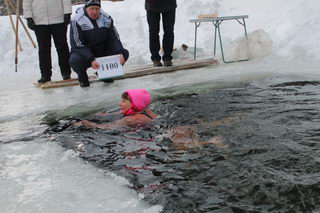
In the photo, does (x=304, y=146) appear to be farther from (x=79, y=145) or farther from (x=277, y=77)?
(x=277, y=77)

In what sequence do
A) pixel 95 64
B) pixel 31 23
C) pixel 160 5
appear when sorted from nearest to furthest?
pixel 95 64 → pixel 31 23 → pixel 160 5

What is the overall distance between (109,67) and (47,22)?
1.39 meters

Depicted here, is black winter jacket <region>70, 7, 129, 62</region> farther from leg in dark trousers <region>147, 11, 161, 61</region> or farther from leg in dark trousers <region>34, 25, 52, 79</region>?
leg in dark trousers <region>147, 11, 161, 61</region>

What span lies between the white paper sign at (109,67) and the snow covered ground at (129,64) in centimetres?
25

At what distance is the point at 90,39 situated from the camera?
22.5 feet

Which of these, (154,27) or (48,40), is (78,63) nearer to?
(48,40)

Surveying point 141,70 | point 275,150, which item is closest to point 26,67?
point 141,70

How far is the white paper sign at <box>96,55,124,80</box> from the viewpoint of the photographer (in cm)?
659

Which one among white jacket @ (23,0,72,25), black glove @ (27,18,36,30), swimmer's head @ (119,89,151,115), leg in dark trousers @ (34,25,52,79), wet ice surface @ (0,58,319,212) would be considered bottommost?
wet ice surface @ (0,58,319,212)

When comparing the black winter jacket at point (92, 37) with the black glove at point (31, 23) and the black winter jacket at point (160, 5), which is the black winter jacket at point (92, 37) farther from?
the black winter jacket at point (160, 5)

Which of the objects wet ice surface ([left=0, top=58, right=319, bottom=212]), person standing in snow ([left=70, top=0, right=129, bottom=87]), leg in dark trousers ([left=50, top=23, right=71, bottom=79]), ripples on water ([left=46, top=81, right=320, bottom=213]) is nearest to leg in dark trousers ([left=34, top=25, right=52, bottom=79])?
leg in dark trousers ([left=50, top=23, right=71, bottom=79])

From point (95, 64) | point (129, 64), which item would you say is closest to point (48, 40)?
point (95, 64)

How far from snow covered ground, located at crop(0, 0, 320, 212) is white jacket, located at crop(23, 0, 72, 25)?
1214 mm

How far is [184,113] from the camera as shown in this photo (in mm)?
4930
